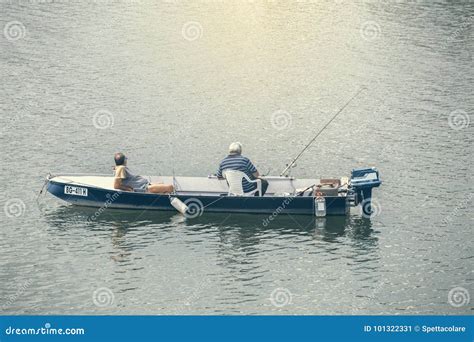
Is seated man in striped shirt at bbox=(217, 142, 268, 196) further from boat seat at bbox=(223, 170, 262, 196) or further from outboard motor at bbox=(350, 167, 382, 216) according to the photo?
outboard motor at bbox=(350, 167, 382, 216)

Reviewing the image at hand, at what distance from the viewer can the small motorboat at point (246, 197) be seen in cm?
3725

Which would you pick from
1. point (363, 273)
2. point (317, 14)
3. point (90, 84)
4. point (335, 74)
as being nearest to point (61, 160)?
point (90, 84)


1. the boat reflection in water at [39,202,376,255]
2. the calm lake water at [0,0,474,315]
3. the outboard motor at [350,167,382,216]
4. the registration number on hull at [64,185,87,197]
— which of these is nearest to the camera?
the calm lake water at [0,0,474,315]

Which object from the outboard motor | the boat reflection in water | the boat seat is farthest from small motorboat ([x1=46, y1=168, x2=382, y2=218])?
the boat reflection in water

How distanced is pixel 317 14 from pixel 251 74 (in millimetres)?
13950

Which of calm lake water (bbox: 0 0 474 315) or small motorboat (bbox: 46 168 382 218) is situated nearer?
calm lake water (bbox: 0 0 474 315)

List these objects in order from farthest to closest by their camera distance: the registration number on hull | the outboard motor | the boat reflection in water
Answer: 1. the registration number on hull
2. the outboard motor
3. the boat reflection in water

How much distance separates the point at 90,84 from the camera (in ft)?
178

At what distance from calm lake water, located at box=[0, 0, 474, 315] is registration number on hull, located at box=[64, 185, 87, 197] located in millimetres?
697

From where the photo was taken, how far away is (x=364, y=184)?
122 feet

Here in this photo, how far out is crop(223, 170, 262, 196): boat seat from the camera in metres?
37.2

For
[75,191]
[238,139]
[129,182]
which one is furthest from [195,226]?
[238,139]

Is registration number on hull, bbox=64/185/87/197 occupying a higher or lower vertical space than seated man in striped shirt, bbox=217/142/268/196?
lower

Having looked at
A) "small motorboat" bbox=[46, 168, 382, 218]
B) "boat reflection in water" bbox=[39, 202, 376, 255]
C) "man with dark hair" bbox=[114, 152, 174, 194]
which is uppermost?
"man with dark hair" bbox=[114, 152, 174, 194]
